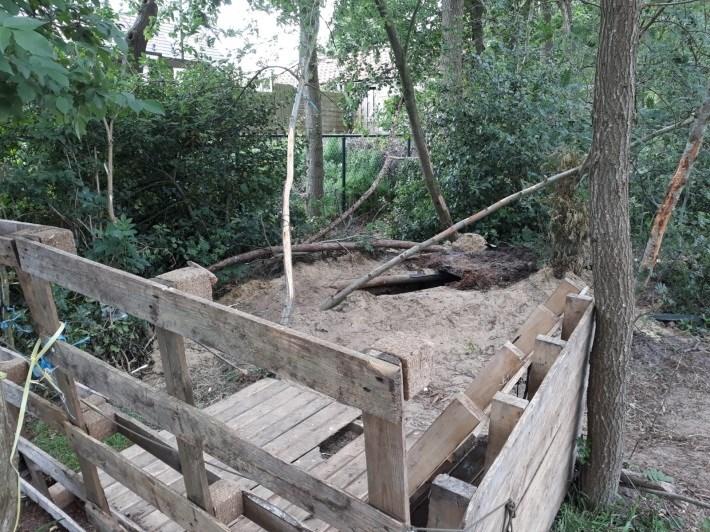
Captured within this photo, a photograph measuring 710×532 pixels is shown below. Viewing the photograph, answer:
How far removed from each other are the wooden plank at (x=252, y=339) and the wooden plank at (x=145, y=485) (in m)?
0.73

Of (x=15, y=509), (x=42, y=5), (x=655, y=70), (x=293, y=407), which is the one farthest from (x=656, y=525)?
(x=655, y=70)

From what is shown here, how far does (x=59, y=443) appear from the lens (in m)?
3.83

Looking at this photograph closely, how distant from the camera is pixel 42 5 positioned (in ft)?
8.41

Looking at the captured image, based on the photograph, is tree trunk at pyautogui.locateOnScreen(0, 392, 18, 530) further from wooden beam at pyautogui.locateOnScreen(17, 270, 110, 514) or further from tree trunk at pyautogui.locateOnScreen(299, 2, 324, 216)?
tree trunk at pyautogui.locateOnScreen(299, 2, 324, 216)

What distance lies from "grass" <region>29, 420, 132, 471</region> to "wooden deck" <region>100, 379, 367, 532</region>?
22.7 inches

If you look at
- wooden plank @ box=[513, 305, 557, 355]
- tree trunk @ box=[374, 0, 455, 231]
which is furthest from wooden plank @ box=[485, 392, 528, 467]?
tree trunk @ box=[374, 0, 455, 231]

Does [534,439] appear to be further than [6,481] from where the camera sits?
Yes

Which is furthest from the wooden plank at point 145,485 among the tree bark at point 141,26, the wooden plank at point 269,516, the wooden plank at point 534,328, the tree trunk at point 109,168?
the tree bark at point 141,26

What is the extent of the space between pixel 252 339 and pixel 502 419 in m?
0.85

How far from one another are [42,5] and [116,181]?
4114 mm

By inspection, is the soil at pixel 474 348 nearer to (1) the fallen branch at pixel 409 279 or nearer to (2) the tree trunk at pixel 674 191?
(1) the fallen branch at pixel 409 279

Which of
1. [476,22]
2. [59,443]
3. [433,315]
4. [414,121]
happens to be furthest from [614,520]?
[476,22]

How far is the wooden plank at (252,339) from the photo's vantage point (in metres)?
1.22

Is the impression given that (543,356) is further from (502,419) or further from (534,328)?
(502,419)
